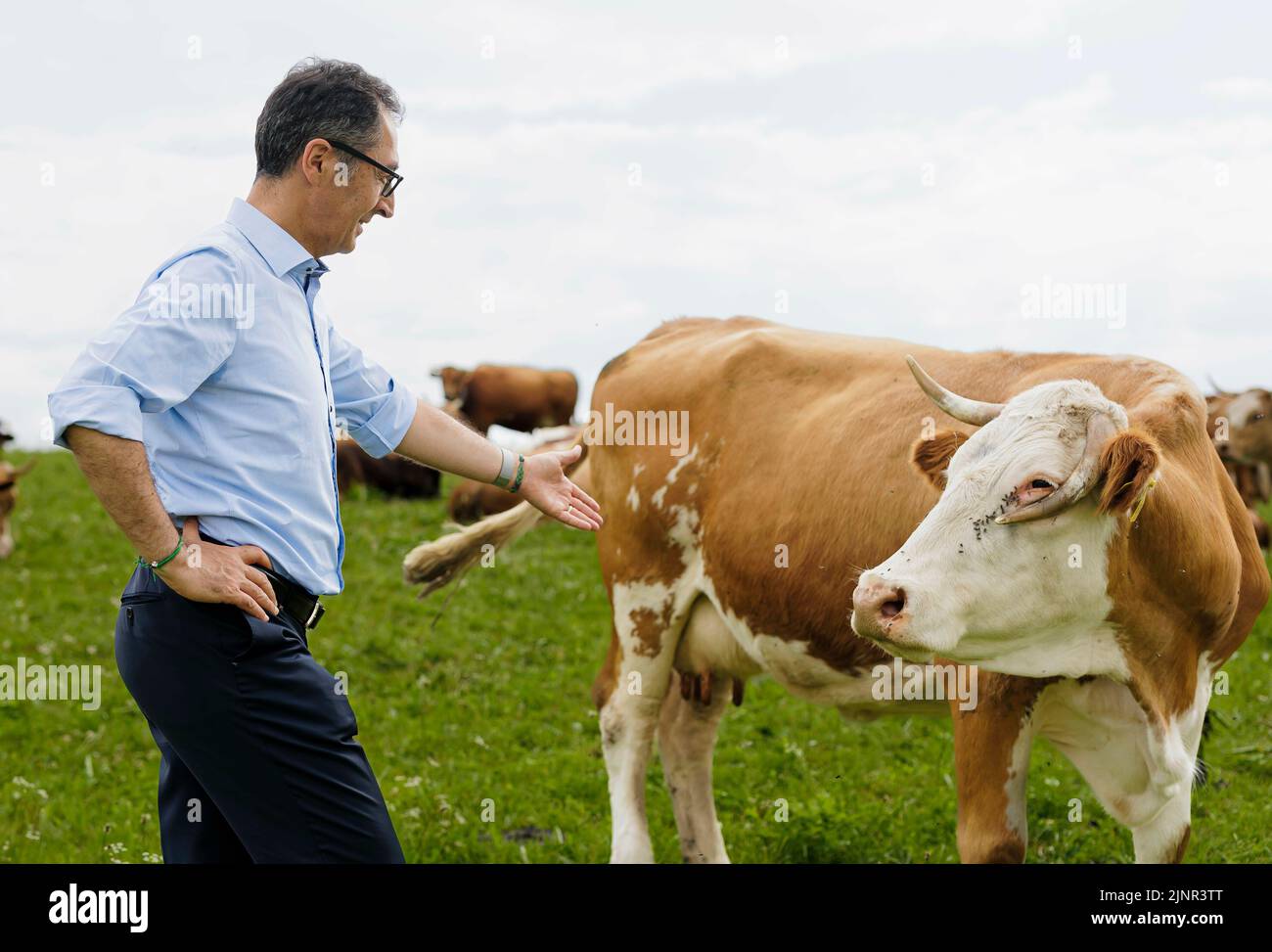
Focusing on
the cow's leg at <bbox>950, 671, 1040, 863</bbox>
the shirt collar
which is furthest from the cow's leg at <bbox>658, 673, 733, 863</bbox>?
the shirt collar

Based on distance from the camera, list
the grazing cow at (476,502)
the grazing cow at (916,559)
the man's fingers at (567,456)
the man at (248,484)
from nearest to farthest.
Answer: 1. the man at (248,484)
2. the grazing cow at (916,559)
3. the man's fingers at (567,456)
4. the grazing cow at (476,502)

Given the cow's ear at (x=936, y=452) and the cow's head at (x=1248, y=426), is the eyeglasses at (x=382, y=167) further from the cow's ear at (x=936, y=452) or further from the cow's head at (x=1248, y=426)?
the cow's head at (x=1248, y=426)

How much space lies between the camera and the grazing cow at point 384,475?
52.0 ft

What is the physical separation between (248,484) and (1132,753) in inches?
118

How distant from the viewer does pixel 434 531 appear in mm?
13586

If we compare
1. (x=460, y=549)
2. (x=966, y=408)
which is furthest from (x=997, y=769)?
(x=460, y=549)

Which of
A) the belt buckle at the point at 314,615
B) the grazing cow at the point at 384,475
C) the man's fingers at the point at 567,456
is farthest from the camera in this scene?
the grazing cow at the point at 384,475

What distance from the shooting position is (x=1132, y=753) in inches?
173

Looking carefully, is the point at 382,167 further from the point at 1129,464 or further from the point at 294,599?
the point at 1129,464

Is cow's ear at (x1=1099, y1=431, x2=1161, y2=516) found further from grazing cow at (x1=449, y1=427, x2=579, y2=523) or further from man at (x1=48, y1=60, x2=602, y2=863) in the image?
grazing cow at (x1=449, y1=427, x2=579, y2=523)

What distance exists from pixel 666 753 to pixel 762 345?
1992mm

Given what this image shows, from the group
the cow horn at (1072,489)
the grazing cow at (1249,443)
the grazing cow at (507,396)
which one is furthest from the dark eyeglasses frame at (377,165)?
the grazing cow at (507,396)
